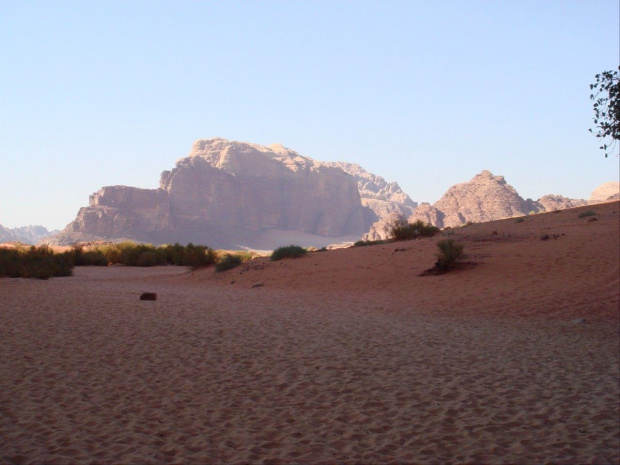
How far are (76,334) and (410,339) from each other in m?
5.77

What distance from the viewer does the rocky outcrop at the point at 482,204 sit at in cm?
9081

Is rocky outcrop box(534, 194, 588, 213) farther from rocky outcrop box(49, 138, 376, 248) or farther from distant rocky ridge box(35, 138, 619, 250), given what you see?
rocky outcrop box(49, 138, 376, 248)

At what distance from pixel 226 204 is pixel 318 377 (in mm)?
158842

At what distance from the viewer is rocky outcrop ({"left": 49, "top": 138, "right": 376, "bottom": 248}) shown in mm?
129250

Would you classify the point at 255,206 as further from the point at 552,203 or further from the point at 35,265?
the point at 35,265

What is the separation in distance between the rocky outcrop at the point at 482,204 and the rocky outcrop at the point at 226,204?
63578 mm

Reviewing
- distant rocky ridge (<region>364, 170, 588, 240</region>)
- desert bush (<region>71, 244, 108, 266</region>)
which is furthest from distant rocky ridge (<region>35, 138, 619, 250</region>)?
desert bush (<region>71, 244, 108, 266</region>)

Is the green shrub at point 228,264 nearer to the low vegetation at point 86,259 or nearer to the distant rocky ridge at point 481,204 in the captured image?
the low vegetation at point 86,259

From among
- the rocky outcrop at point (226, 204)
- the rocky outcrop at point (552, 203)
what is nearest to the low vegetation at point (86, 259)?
the rocky outcrop at point (552, 203)

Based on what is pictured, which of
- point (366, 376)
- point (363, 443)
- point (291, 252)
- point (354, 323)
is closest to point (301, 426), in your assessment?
point (363, 443)

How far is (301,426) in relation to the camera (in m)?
5.49

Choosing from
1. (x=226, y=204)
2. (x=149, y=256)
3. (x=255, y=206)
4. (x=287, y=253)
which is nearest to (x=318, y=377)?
(x=287, y=253)

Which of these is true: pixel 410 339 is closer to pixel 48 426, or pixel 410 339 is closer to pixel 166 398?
pixel 166 398

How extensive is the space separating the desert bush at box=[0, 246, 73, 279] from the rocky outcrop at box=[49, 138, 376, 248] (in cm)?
8646
